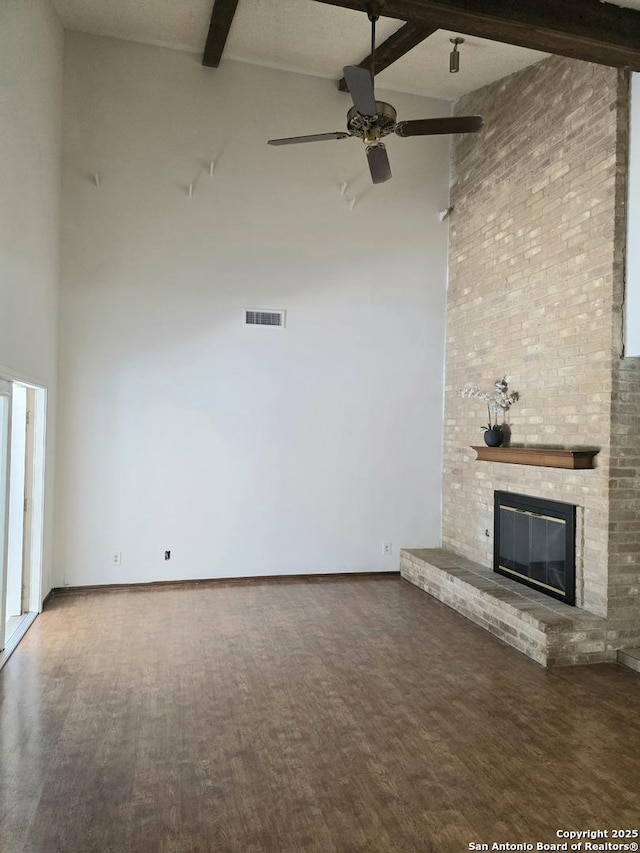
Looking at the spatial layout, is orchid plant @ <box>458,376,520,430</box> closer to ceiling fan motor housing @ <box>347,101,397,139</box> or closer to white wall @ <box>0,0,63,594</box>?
ceiling fan motor housing @ <box>347,101,397,139</box>

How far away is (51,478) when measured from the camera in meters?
5.40

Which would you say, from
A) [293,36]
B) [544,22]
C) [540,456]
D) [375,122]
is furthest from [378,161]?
[540,456]

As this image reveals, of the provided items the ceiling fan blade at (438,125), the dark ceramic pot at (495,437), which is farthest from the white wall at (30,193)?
the dark ceramic pot at (495,437)

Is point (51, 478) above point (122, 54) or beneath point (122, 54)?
beneath

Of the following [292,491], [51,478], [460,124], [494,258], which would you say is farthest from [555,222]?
[51,478]

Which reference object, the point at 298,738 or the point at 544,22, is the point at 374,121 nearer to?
the point at 544,22

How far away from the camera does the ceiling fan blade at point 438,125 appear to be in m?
3.66

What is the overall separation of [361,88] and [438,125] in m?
0.74

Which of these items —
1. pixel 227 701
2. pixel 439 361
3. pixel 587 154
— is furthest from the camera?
pixel 439 361

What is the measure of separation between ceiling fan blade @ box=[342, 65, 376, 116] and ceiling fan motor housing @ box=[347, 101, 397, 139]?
0.27ft

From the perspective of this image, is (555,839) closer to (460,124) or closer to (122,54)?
(460,124)

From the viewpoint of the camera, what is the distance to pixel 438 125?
371 centimetres

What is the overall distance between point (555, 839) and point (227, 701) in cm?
183

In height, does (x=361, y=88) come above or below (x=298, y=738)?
above
